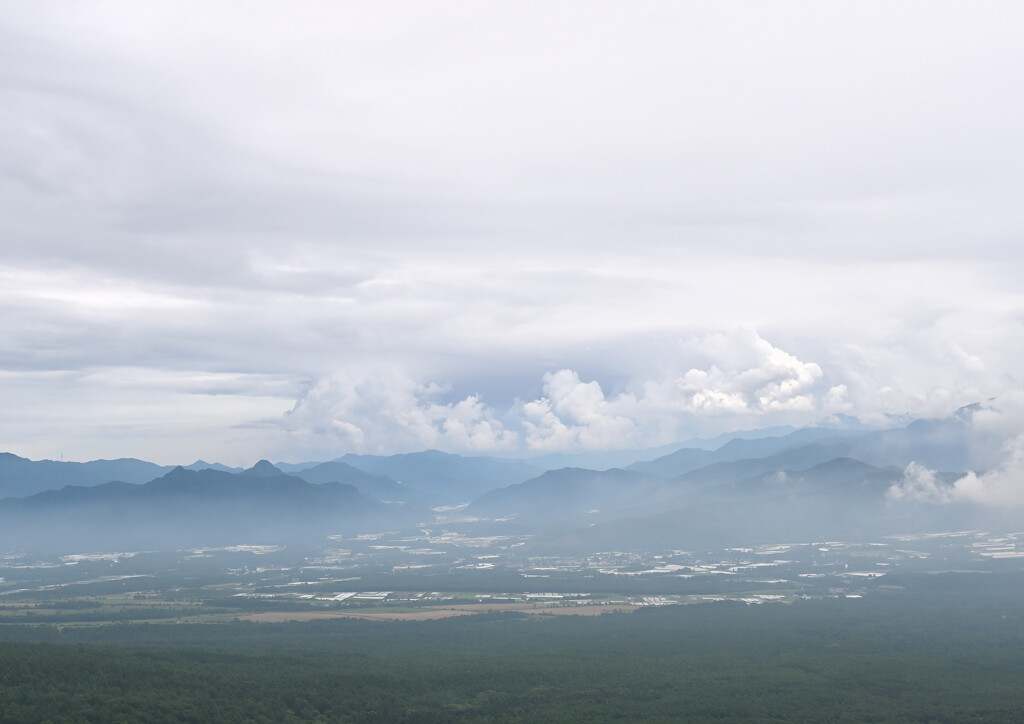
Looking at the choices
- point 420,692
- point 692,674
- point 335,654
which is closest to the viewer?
point 420,692

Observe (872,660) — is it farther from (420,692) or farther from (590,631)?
(420,692)

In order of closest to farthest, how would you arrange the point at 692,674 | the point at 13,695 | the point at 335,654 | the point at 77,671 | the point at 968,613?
the point at 13,695 → the point at 77,671 → the point at 692,674 → the point at 335,654 → the point at 968,613

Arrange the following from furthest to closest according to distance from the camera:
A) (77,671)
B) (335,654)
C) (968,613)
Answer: (968,613)
(335,654)
(77,671)

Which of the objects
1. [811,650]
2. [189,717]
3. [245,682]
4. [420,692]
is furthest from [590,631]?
[189,717]

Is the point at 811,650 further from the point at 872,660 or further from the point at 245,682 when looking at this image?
the point at 245,682

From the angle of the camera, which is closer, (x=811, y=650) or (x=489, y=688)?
(x=489, y=688)

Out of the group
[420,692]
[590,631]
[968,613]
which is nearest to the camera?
[420,692]

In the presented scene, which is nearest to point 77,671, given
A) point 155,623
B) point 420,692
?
point 420,692

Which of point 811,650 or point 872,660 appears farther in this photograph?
point 811,650
